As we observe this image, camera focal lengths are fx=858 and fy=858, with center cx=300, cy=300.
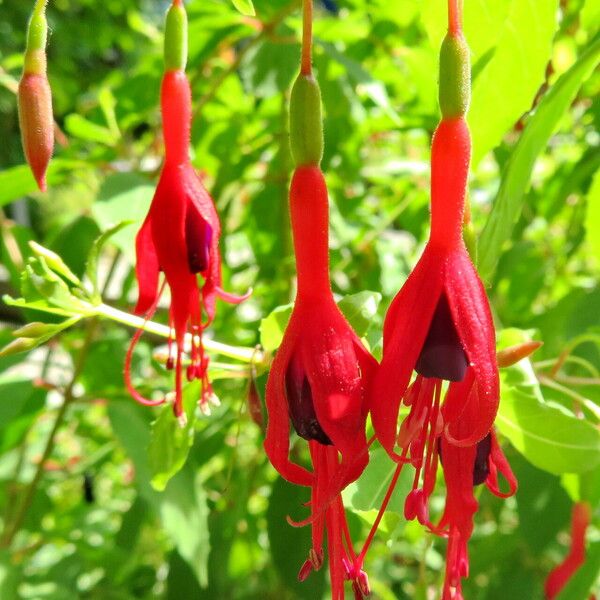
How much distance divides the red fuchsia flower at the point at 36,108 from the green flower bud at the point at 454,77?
25 cm

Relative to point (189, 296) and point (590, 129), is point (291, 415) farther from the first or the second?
point (590, 129)

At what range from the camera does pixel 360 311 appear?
21.3 inches

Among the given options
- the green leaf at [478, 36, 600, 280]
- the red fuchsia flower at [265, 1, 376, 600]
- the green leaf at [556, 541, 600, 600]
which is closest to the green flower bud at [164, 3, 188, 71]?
the red fuchsia flower at [265, 1, 376, 600]

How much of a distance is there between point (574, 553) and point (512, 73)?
1.53ft

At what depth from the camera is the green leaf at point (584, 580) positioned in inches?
30.6

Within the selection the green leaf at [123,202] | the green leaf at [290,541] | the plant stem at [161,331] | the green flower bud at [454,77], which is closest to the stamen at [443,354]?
the green flower bud at [454,77]

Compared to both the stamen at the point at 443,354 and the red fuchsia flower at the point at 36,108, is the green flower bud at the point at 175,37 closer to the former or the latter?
the red fuchsia flower at the point at 36,108

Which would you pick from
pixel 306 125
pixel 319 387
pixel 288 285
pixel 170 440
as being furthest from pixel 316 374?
pixel 288 285

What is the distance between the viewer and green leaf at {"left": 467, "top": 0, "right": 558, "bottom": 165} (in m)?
0.53

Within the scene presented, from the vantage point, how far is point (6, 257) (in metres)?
1.08

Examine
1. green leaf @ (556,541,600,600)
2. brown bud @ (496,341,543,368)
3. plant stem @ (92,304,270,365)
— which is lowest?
green leaf @ (556,541,600,600)

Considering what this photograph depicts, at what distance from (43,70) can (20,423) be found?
0.51 m

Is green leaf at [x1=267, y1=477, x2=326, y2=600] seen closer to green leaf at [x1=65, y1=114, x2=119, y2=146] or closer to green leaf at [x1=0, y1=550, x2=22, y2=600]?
green leaf at [x1=0, y1=550, x2=22, y2=600]

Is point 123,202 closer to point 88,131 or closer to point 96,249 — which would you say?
point 96,249
